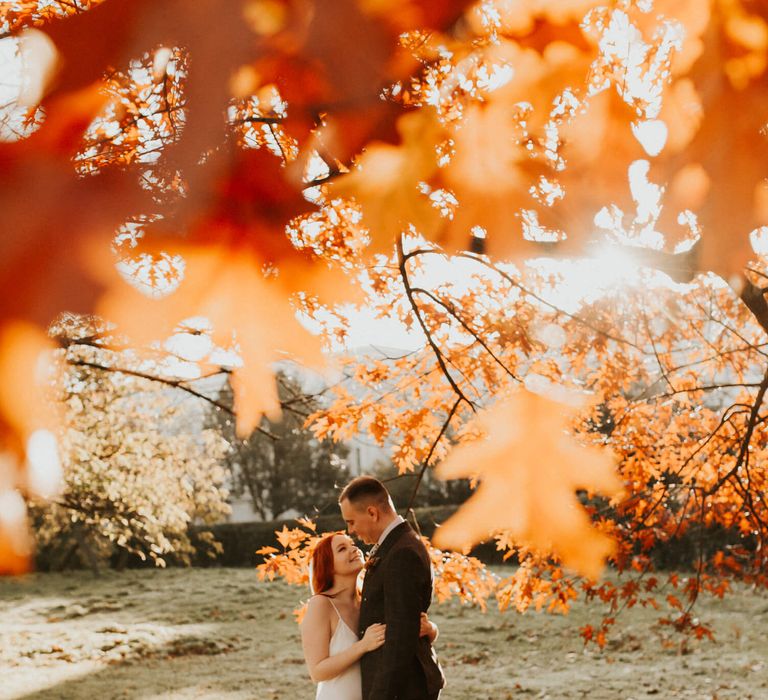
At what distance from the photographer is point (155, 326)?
0.83m

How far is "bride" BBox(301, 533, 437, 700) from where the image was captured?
2688mm

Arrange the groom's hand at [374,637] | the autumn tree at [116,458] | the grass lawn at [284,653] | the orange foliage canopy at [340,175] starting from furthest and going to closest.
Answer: the autumn tree at [116,458] → the grass lawn at [284,653] → the groom's hand at [374,637] → the orange foliage canopy at [340,175]

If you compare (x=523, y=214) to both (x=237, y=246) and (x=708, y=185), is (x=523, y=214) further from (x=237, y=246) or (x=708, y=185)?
(x=237, y=246)

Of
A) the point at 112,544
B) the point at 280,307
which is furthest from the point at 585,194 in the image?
the point at 112,544

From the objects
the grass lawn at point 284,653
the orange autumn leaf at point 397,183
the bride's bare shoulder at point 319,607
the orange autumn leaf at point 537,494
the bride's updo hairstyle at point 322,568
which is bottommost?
the grass lawn at point 284,653

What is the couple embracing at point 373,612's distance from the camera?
8.00 feet

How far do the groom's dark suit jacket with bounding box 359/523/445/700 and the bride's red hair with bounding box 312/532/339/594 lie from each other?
1.08 feet

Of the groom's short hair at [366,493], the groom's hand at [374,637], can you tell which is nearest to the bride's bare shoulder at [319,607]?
the groom's hand at [374,637]

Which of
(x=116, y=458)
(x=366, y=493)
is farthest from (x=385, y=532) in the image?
(x=116, y=458)

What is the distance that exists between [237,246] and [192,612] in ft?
45.2

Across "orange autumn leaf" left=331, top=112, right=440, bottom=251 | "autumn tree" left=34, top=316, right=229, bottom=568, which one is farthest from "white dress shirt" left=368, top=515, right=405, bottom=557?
"autumn tree" left=34, top=316, right=229, bottom=568

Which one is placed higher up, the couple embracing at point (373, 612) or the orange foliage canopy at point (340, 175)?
the orange foliage canopy at point (340, 175)

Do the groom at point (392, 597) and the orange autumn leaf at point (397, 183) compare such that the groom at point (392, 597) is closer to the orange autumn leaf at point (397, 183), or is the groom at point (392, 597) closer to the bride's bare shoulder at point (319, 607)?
the bride's bare shoulder at point (319, 607)

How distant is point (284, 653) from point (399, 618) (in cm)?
846
